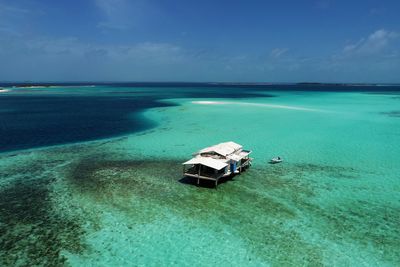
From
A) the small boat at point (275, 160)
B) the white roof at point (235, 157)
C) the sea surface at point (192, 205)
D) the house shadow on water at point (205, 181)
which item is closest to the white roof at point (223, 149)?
the white roof at point (235, 157)

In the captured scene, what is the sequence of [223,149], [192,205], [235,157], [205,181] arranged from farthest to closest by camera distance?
[223,149] → [235,157] → [205,181] → [192,205]

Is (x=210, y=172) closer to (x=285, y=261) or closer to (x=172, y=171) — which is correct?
(x=172, y=171)

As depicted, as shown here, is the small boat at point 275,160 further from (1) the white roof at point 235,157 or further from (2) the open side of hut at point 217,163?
(1) the white roof at point 235,157

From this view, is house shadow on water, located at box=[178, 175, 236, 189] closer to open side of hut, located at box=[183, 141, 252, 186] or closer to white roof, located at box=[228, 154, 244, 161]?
open side of hut, located at box=[183, 141, 252, 186]

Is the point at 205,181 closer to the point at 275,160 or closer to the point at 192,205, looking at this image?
the point at 192,205

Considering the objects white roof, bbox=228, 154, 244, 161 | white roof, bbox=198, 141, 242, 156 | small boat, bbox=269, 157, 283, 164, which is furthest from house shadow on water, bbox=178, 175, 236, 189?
small boat, bbox=269, 157, 283, 164

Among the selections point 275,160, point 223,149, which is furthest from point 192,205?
point 275,160

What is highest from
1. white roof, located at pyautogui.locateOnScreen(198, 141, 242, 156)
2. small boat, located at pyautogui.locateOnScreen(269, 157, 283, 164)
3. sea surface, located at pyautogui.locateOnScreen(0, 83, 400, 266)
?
white roof, located at pyautogui.locateOnScreen(198, 141, 242, 156)

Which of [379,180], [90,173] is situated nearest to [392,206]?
[379,180]
